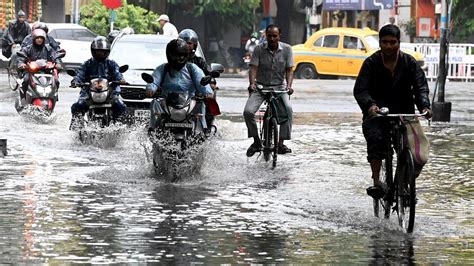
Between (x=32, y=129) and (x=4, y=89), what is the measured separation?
12.3m

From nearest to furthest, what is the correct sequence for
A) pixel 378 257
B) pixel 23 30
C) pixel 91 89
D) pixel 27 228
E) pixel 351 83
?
1. pixel 378 257
2. pixel 27 228
3. pixel 91 89
4. pixel 23 30
5. pixel 351 83

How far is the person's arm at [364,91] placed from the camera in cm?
1194

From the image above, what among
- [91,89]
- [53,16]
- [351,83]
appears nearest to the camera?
A: [91,89]

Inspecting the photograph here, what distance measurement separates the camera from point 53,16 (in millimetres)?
Result: 61594

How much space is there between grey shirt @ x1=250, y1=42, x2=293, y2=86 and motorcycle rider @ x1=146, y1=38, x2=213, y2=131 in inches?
82.4

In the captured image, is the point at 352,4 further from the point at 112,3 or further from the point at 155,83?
the point at 155,83

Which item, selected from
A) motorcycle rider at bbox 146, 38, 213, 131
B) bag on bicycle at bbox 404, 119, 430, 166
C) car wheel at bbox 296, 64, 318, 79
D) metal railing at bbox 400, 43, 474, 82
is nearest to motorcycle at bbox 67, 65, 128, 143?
motorcycle rider at bbox 146, 38, 213, 131

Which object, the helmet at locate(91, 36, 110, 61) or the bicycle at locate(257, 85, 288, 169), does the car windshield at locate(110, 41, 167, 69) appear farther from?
the bicycle at locate(257, 85, 288, 169)

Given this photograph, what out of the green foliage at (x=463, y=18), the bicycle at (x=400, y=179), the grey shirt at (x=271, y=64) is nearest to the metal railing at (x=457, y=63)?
the green foliage at (x=463, y=18)

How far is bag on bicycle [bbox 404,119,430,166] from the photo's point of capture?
11.6 m

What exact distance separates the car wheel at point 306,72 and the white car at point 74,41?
256 inches

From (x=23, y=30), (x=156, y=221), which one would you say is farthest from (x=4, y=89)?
(x=156, y=221)

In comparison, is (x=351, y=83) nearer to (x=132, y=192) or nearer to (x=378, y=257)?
(x=132, y=192)

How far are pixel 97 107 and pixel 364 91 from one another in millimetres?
7988
